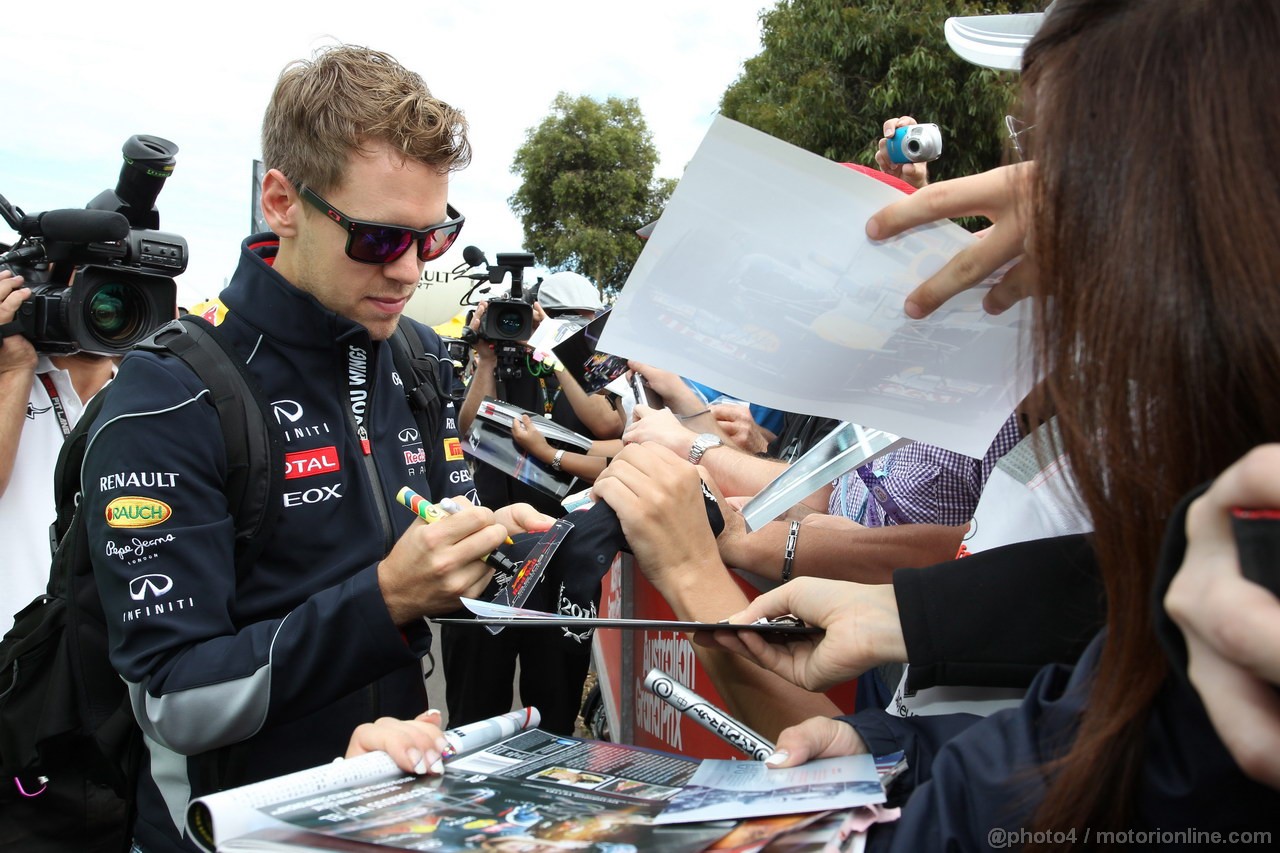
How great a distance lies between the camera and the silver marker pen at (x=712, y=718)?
1.25m

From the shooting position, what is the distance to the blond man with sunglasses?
1.64 m

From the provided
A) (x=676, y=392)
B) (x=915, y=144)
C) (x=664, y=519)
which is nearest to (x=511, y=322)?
(x=676, y=392)

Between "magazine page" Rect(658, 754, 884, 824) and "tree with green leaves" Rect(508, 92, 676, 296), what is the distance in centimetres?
2979

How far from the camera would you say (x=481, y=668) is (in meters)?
4.43

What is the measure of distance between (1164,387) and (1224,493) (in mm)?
157

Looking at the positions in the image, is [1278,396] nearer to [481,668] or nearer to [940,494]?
[940,494]

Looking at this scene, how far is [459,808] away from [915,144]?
6.50 ft

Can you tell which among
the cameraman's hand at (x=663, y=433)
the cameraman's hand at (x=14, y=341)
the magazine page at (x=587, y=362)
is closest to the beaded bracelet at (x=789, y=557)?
the cameraman's hand at (x=663, y=433)

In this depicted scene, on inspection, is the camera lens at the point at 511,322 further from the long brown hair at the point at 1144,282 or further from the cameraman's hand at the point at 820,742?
the long brown hair at the point at 1144,282

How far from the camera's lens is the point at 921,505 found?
2023 millimetres

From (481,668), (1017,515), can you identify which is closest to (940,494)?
(1017,515)

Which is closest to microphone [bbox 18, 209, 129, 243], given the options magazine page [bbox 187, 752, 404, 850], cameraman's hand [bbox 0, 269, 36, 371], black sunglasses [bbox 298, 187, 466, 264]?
cameraman's hand [bbox 0, 269, 36, 371]

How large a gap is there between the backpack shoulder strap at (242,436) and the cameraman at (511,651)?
2.19 meters

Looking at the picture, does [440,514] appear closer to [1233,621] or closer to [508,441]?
[1233,621]
